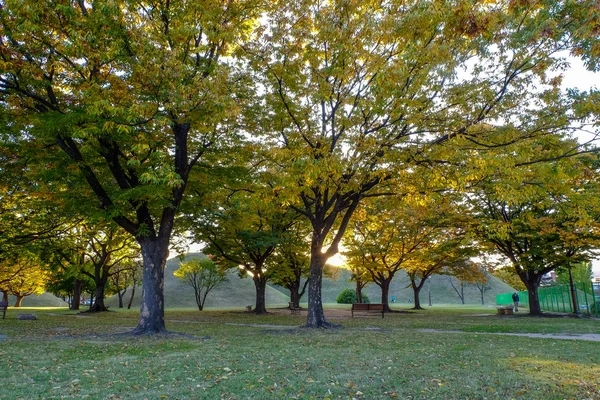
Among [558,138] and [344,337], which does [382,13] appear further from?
[344,337]

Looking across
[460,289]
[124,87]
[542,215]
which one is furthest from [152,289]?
[460,289]

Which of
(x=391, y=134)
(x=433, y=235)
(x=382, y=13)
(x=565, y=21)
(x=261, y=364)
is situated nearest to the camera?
(x=261, y=364)

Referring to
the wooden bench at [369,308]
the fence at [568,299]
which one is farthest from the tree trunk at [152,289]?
the fence at [568,299]

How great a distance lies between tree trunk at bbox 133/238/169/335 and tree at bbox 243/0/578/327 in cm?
460

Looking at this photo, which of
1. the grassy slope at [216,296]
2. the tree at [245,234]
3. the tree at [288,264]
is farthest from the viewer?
the grassy slope at [216,296]

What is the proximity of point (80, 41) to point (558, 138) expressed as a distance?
13559 millimetres

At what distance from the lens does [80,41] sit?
405 inches

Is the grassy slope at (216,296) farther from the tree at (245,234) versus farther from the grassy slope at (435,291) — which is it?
the tree at (245,234)

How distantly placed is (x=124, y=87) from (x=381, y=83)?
7.47 meters

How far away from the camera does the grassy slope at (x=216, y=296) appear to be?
182 ft

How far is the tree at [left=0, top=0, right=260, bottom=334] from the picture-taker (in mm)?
10312

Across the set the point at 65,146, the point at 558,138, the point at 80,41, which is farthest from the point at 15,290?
the point at 558,138

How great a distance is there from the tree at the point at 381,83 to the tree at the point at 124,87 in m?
2.03

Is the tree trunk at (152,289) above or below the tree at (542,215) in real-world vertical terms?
below
